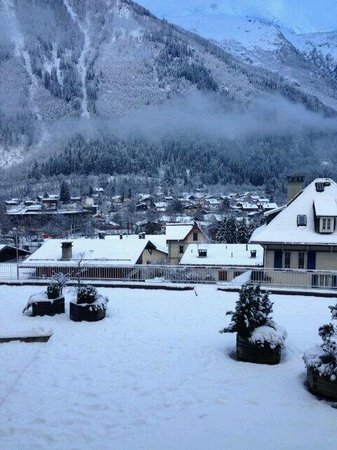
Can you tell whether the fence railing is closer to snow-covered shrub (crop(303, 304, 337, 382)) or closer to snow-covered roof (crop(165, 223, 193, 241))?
snow-covered shrub (crop(303, 304, 337, 382))

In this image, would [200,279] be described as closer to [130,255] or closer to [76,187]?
[130,255]

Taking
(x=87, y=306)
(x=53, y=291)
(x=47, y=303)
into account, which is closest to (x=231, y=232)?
(x=53, y=291)

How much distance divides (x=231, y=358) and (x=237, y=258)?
3186 centimetres

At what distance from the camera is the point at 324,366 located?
24.6 feet

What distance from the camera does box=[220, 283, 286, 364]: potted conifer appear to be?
362 inches

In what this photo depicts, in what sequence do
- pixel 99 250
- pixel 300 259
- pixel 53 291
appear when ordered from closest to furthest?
pixel 53 291, pixel 300 259, pixel 99 250

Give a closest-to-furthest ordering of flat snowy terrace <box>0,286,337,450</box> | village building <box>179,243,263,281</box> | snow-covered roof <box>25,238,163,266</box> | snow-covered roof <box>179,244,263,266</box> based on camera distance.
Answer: flat snowy terrace <box>0,286,337,450</box> < snow-covered roof <box>25,238,163,266</box> < village building <box>179,243,263,281</box> < snow-covered roof <box>179,244,263,266</box>

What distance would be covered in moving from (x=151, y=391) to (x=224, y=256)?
34.3 metres

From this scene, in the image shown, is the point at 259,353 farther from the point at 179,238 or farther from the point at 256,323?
the point at 179,238

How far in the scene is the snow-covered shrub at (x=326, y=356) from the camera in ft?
24.3

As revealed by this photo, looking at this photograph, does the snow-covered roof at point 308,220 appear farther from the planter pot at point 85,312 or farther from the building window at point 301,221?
the planter pot at point 85,312

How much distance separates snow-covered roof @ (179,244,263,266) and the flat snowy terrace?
89.0 ft

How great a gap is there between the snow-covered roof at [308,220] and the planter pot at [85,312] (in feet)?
43.7

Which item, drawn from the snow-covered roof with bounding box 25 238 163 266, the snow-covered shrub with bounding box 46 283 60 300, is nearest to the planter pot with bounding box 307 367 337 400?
the snow-covered shrub with bounding box 46 283 60 300
